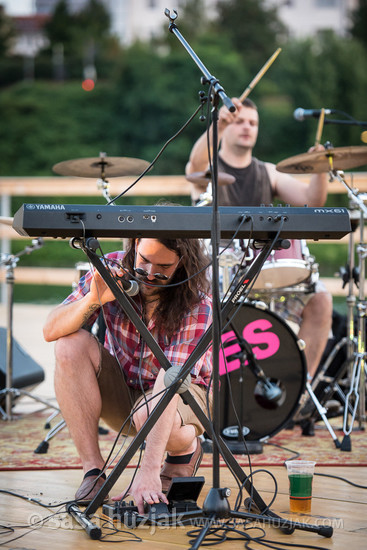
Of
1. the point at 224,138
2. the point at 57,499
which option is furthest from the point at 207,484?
the point at 224,138

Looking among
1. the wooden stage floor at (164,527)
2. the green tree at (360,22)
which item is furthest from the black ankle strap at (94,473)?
the green tree at (360,22)

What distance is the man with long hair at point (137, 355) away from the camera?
1.94 m

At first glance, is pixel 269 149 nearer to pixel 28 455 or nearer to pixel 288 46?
pixel 288 46

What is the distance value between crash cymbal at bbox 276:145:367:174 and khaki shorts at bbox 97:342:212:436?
4.07ft

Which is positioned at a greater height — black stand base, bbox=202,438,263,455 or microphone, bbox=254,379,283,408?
microphone, bbox=254,379,283,408

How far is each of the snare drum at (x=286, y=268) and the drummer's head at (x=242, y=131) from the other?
86cm

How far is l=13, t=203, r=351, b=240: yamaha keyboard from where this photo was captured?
5.59 feet

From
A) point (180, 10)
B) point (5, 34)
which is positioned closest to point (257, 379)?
point (180, 10)

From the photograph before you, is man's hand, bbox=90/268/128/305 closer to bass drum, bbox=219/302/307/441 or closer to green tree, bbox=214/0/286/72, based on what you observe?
bass drum, bbox=219/302/307/441

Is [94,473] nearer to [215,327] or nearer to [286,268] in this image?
[215,327]

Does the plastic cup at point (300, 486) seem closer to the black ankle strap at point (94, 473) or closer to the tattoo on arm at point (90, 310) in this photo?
the black ankle strap at point (94, 473)

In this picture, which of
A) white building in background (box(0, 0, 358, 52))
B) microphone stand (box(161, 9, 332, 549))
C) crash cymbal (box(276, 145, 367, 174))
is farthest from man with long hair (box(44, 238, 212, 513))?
white building in background (box(0, 0, 358, 52))

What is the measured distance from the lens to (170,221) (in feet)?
5.66

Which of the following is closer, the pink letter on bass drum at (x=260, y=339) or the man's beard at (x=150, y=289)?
the man's beard at (x=150, y=289)
